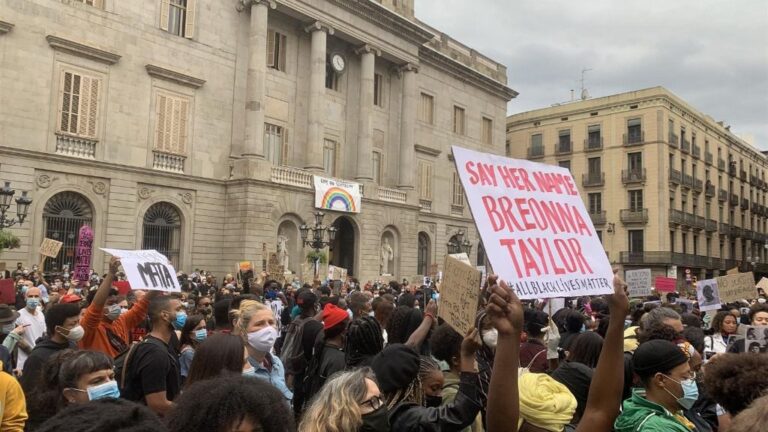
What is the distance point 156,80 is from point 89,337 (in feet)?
65.7

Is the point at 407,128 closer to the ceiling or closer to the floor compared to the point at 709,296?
closer to the ceiling

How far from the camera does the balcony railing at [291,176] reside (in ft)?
84.7

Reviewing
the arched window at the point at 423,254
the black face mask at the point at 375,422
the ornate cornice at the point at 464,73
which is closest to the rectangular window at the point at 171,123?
the ornate cornice at the point at 464,73

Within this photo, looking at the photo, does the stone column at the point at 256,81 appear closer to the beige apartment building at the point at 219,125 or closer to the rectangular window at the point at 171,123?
→ the beige apartment building at the point at 219,125

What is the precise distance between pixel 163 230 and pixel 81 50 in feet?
23.1

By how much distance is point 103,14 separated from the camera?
2195cm

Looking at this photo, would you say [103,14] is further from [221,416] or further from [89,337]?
[221,416]

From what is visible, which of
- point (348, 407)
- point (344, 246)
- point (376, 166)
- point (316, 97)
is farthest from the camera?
point (376, 166)

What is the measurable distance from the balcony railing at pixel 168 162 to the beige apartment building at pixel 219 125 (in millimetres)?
58

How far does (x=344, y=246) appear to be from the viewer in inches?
1195

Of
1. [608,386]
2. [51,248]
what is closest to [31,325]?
[608,386]

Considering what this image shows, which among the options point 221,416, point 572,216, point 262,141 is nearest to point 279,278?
point 262,141

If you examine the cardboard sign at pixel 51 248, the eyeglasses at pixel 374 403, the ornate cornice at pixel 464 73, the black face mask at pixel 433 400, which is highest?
the ornate cornice at pixel 464 73

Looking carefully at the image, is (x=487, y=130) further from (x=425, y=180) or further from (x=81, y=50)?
(x=81, y=50)
